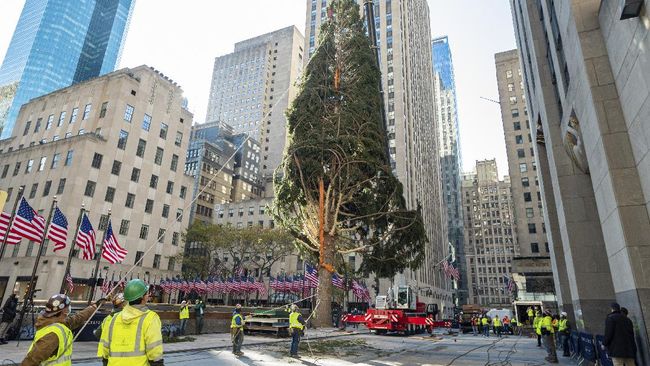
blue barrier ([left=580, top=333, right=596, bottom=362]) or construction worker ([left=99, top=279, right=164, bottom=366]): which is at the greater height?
construction worker ([left=99, top=279, right=164, bottom=366])

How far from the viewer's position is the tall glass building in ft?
409

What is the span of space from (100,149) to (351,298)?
43.4m

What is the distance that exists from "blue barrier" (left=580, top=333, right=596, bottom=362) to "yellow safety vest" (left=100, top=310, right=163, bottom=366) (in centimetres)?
1286

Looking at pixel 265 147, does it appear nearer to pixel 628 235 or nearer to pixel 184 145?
pixel 184 145

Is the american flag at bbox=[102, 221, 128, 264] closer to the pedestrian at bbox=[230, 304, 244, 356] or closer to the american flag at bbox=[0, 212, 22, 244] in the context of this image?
the american flag at bbox=[0, 212, 22, 244]

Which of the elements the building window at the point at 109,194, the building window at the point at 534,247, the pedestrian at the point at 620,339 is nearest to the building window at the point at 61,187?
the building window at the point at 109,194

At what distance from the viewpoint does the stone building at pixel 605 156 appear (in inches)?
359

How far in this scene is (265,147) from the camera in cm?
11950

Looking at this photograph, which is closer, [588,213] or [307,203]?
[588,213]

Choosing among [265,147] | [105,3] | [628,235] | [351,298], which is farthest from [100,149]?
[105,3]

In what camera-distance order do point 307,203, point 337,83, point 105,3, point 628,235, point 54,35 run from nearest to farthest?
point 628,235, point 307,203, point 337,83, point 54,35, point 105,3

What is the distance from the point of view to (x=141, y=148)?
48.2 metres

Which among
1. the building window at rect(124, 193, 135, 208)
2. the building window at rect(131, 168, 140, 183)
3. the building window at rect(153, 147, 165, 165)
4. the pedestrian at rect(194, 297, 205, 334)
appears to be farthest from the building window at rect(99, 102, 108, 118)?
the pedestrian at rect(194, 297, 205, 334)

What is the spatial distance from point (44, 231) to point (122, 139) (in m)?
31.4
